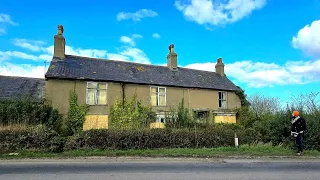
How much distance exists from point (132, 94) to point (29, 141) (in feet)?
38.6

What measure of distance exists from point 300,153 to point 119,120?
570 inches

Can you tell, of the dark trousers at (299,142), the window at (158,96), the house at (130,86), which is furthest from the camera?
the window at (158,96)

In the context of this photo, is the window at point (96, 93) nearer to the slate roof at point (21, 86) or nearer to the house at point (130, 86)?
the house at point (130, 86)

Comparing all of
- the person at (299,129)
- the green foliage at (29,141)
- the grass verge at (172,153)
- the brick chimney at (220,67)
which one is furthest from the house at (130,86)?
the person at (299,129)

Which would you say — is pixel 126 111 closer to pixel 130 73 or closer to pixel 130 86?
pixel 130 86

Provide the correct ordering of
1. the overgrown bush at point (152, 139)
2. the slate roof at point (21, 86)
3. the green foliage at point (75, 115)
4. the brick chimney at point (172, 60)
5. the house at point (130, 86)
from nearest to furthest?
the overgrown bush at point (152, 139) → the green foliage at point (75, 115) → the house at point (130, 86) → the slate roof at point (21, 86) → the brick chimney at point (172, 60)

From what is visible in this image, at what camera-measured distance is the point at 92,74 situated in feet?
72.1

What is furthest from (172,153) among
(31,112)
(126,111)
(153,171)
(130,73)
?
(130,73)

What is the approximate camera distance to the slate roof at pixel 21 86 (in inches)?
872

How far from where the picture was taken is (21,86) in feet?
77.4

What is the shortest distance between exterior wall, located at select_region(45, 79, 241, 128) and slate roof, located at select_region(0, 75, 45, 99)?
9.79ft

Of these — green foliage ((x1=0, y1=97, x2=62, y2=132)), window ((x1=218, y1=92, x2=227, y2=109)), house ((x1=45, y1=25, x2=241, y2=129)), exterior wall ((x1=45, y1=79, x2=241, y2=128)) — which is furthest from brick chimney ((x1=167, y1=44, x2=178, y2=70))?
green foliage ((x1=0, y1=97, x2=62, y2=132))

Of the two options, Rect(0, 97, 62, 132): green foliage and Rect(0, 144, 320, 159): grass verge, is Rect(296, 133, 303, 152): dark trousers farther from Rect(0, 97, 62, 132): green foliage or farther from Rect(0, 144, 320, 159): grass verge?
Rect(0, 97, 62, 132): green foliage

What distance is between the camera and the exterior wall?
20.1 m
